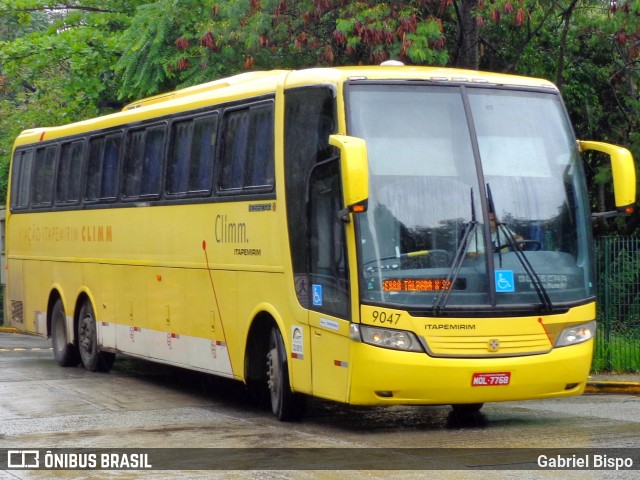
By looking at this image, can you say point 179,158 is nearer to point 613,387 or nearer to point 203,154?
point 203,154

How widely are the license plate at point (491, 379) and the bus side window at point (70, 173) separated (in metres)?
8.91

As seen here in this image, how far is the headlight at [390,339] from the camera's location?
1073 centimetres

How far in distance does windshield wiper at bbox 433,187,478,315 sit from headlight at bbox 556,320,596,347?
3.84 ft

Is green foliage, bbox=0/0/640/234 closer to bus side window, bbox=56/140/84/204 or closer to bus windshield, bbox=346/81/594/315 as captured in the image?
bus side window, bbox=56/140/84/204

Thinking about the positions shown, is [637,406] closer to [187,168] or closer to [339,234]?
[339,234]

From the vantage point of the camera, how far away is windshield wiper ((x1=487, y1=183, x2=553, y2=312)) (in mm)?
11125

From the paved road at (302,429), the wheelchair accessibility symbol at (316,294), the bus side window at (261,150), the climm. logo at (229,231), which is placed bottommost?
the paved road at (302,429)

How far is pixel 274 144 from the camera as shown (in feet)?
40.3

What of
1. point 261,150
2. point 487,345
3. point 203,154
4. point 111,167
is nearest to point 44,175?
point 111,167

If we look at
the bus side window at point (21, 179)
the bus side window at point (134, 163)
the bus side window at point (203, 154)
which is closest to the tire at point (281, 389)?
the bus side window at point (203, 154)

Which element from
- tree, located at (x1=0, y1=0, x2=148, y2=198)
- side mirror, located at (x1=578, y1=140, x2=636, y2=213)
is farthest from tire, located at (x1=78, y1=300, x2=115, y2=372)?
tree, located at (x1=0, y1=0, x2=148, y2=198)

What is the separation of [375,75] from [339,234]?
147cm

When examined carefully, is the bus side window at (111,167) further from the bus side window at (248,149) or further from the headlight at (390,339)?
the headlight at (390,339)

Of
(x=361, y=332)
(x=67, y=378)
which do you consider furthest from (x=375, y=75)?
(x=67, y=378)
